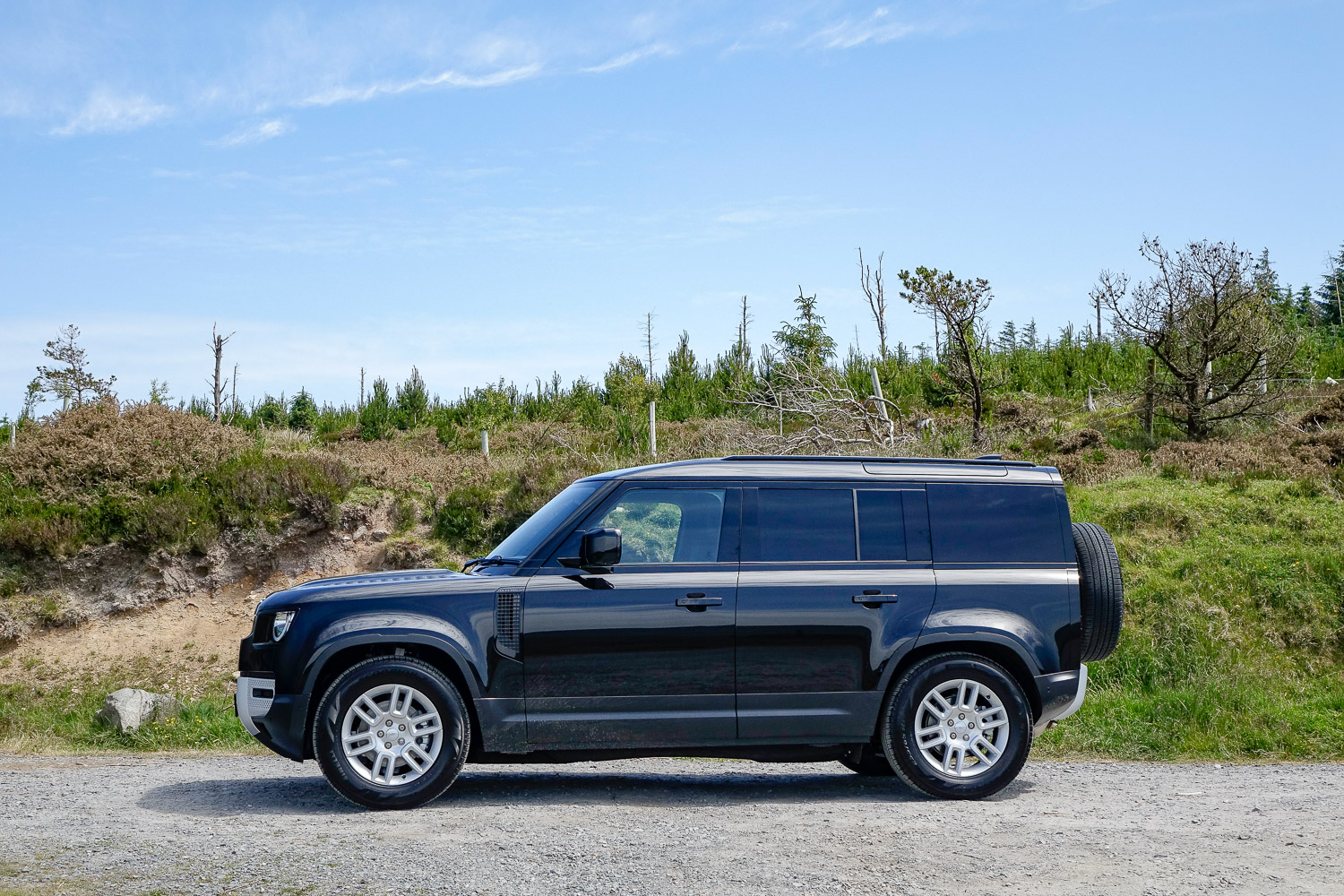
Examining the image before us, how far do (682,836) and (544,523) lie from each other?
2.29 meters

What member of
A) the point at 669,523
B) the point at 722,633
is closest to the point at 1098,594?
the point at 722,633

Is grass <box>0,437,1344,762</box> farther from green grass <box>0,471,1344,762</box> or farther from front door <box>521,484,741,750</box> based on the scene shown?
front door <box>521,484,741,750</box>

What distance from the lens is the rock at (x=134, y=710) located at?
1223 cm

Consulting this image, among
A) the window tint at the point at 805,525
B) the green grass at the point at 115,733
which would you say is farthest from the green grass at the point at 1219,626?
the green grass at the point at 115,733

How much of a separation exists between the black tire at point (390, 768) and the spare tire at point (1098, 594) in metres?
4.16

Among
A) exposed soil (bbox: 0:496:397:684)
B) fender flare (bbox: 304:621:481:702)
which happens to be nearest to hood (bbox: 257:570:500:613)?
fender flare (bbox: 304:621:481:702)

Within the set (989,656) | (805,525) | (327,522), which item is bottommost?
(989,656)

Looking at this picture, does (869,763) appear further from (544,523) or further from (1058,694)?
(544,523)

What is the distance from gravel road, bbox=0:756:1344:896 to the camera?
5.26 m

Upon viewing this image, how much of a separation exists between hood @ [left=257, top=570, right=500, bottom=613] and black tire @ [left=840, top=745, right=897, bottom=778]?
9.33 feet

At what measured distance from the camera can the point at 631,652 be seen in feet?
Result: 23.4

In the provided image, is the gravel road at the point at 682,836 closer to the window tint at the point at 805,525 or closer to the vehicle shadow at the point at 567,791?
the vehicle shadow at the point at 567,791

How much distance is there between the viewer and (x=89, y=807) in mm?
7277

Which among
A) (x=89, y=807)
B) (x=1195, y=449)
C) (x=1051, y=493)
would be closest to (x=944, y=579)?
(x=1051, y=493)
